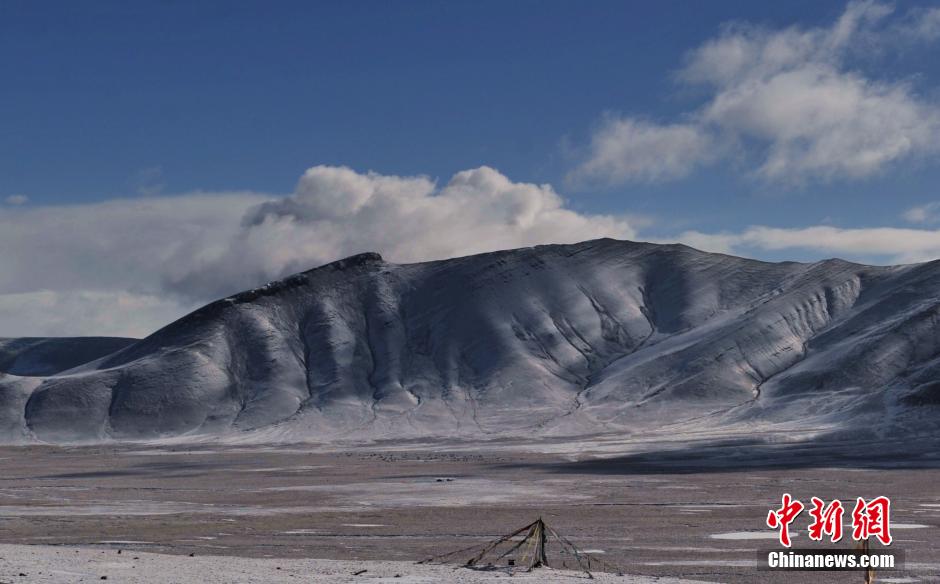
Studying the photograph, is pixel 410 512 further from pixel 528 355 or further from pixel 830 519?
pixel 528 355

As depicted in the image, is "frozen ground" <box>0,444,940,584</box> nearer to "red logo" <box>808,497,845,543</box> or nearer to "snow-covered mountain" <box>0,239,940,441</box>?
"red logo" <box>808,497,845,543</box>

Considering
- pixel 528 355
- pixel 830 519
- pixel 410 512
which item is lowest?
pixel 410 512

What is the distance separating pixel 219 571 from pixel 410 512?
2164 centimetres

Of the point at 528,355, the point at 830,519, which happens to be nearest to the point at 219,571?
the point at 830,519

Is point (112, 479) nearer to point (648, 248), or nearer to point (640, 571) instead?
point (640, 571)

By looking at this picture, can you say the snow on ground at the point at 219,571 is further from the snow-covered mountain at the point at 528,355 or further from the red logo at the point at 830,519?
the snow-covered mountain at the point at 528,355

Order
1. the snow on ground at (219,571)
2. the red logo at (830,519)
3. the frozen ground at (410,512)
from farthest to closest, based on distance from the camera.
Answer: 1. the frozen ground at (410,512)
2. the snow on ground at (219,571)
3. the red logo at (830,519)

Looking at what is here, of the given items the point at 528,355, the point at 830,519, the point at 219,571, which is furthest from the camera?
the point at 528,355

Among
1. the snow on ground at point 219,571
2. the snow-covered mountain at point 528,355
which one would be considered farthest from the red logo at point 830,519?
the snow-covered mountain at point 528,355

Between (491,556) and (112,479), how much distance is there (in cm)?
4986

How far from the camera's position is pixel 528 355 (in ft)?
531

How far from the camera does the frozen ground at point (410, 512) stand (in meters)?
29.3

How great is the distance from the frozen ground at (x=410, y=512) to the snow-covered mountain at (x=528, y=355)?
4328 cm

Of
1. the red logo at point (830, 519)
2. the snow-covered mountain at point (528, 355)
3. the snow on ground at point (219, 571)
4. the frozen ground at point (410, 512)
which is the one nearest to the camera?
the red logo at point (830, 519)
